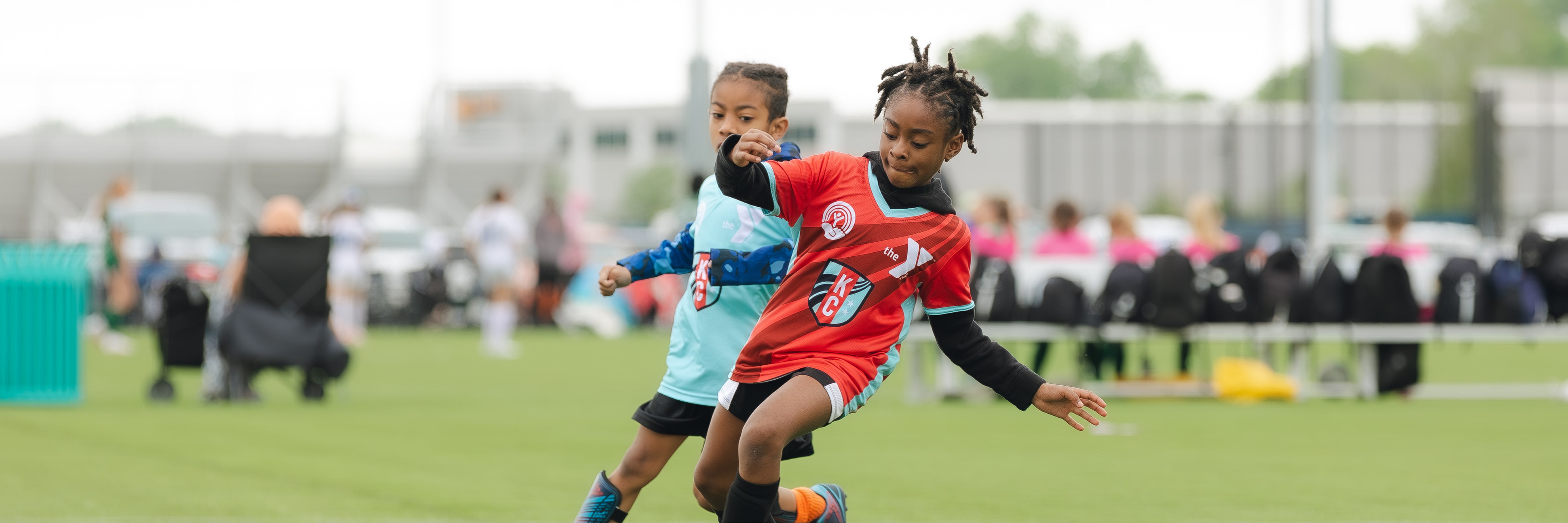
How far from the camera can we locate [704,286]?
14.9 ft

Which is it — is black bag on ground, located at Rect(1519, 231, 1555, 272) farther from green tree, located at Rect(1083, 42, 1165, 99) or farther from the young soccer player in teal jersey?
green tree, located at Rect(1083, 42, 1165, 99)

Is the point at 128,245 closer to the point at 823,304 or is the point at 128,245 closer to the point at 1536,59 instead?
the point at 823,304

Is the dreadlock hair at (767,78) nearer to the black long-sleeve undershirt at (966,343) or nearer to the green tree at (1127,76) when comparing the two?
the black long-sleeve undershirt at (966,343)

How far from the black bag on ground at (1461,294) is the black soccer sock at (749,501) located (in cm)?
990

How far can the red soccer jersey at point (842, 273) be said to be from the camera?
13.0 feet

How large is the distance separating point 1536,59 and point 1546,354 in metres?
77.9

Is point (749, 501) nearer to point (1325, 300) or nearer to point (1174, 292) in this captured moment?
point (1174, 292)

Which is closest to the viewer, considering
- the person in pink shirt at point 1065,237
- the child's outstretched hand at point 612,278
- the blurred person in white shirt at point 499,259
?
the child's outstretched hand at point 612,278

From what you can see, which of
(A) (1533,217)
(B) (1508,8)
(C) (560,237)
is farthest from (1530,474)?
(B) (1508,8)

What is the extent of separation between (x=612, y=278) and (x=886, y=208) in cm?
101

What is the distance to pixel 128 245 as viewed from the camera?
24859 mm

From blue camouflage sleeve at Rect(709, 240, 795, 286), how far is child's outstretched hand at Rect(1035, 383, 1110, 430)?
32.7 inches

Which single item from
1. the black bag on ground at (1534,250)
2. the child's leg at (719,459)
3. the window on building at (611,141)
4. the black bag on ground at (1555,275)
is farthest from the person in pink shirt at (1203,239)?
the window on building at (611,141)

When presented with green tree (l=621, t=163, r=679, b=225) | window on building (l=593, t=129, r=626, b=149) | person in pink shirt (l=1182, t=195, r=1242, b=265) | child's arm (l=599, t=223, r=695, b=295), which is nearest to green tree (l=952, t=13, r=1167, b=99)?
window on building (l=593, t=129, r=626, b=149)
